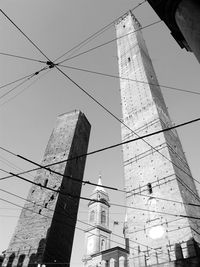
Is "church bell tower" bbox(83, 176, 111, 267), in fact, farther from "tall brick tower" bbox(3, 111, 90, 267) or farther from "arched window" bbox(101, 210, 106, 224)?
"tall brick tower" bbox(3, 111, 90, 267)

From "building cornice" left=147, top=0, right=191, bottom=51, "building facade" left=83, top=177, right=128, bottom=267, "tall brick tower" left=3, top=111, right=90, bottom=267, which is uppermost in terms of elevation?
"building facade" left=83, top=177, right=128, bottom=267

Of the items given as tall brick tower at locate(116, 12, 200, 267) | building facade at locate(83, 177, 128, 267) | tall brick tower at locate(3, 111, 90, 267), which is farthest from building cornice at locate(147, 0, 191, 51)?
building facade at locate(83, 177, 128, 267)

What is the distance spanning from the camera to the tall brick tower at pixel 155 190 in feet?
32.3

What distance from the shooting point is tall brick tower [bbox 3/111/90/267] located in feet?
39.5

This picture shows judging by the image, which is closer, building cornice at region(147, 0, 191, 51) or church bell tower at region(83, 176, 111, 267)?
building cornice at region(147, 0, 191, 51)

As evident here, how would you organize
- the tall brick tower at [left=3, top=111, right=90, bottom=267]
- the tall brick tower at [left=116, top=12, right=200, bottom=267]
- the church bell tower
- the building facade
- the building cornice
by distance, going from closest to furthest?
the building cornice
the tall brick tower at [left=116, top=12, right=200, bottom=267]
the tall brick tower at [left=3, top=111, right=90, bottom=267]
the building facade
the church bell tower

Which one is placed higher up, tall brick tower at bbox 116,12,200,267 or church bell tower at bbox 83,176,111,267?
church bell tower at bbox 83,176,111,267

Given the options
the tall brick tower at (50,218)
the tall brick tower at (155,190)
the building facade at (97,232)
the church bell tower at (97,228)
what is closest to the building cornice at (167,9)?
the tall brick tower at (155,190)

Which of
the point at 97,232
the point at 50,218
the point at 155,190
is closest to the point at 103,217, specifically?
the point at 97,232

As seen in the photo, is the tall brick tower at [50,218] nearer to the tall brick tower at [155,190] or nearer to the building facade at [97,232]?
the tall brick tower at [155,190]

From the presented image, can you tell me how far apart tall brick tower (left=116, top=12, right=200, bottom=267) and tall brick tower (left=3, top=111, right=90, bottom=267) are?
392cm

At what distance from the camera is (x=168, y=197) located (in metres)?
11.2

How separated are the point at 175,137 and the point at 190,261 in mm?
8248

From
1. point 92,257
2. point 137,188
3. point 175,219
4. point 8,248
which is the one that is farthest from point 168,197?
point 92,257
